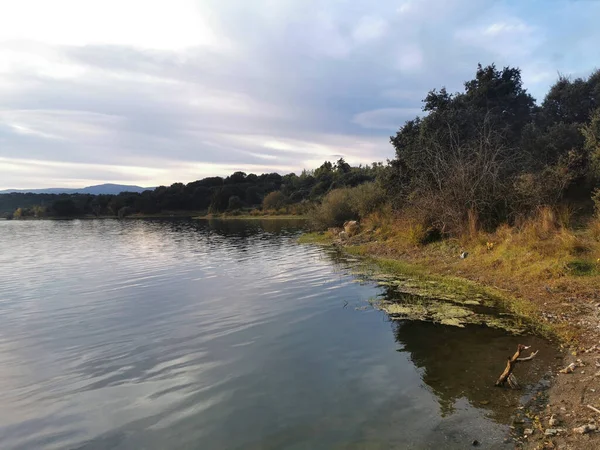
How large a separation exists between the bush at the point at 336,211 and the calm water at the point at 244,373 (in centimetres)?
2043

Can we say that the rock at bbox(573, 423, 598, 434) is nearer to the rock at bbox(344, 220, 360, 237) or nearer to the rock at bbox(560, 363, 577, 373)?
the rock at bbox(560, 363, 577, 373)

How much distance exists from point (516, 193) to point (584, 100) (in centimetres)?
1873

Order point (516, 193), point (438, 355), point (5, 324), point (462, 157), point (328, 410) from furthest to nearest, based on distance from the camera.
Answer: point (462, 157)
point (516, 193)
point (5, 324)
point (438, 355)
point (328, 410)

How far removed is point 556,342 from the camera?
7465 millimetres

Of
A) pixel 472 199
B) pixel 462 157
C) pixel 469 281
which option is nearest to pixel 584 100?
pixel 462 157

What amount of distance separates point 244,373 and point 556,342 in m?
6.03

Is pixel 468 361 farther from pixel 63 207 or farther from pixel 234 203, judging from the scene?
pixel 63 207

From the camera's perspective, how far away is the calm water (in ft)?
16.9

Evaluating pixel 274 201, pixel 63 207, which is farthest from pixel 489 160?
pixel 63 207

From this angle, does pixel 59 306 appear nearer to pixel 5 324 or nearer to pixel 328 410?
pixel 5 324

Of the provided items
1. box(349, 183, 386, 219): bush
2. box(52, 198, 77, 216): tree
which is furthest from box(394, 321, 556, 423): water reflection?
box(52, 198, 77, 216): tree

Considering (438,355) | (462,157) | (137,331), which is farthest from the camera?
(462,157)

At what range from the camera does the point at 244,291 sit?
45.3 feet

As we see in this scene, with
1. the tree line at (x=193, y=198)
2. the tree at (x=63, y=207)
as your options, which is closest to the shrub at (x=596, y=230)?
the tree line at (x=193, y=198)
